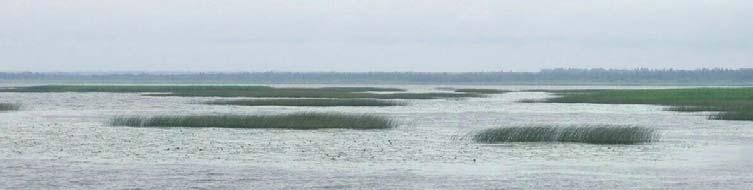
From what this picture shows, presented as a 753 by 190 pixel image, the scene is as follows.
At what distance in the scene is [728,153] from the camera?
34.1m

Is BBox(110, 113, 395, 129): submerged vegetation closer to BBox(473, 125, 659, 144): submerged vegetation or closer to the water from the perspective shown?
the water

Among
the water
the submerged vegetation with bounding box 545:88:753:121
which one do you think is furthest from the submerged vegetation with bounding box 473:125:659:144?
the submerged vegetation with bounding box 545:88:753:121

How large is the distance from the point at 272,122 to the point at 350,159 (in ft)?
47.8

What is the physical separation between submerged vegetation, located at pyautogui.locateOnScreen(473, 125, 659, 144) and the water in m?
0.70

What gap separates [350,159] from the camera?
102ft

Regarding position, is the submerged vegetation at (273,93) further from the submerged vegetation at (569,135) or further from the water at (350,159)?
the submerged vegetation at (569,135)

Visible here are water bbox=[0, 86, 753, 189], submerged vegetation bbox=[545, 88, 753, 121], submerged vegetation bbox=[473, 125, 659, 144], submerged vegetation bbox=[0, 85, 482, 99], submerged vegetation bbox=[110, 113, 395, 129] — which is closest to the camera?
water bbox=[0, 86, 753, 189]

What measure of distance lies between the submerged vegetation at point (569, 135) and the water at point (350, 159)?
0.70m

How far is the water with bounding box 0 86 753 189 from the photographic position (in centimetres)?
2578

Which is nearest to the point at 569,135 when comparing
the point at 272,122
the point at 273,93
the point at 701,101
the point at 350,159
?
the point at 350,159

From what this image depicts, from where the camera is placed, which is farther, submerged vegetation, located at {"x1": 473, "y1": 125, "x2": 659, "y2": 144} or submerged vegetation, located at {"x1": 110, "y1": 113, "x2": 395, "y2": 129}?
submerged vegetation, located at {"x1": 110, "y1": 113, "x2": 395, "y2": 129}

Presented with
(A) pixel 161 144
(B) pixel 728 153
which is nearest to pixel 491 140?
(B) pixel 728 153

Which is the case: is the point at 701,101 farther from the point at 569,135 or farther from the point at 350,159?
the point at 350,159

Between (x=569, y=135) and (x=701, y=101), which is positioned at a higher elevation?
(x=569, y=135)
